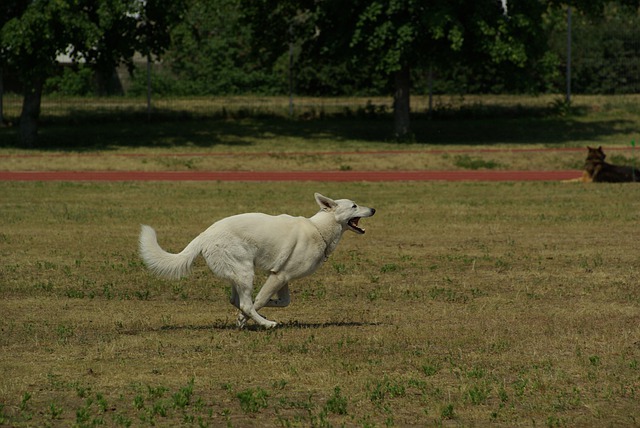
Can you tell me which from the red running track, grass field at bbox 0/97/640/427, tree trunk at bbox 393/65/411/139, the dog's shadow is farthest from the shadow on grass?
the dog's shadow

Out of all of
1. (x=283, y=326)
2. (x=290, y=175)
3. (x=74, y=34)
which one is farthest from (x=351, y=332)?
(x=74, y=34)

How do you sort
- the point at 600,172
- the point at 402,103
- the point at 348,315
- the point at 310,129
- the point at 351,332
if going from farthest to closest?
the point at 310,129, the point at 402,103, the point at 600,172, the point at 348,315, the point at 351,332

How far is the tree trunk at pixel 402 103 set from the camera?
139 feet

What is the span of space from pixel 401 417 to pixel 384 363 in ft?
5.46

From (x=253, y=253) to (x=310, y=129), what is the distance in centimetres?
3401

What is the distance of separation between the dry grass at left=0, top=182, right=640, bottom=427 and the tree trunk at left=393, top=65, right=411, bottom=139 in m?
20.9

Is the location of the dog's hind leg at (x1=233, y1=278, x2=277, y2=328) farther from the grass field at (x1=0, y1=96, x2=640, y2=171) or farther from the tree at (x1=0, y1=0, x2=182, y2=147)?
the tree at (x1=0, y1=0, x2=182, y2=147)

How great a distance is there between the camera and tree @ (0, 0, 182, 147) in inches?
1452

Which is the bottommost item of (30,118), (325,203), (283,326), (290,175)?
(290,175)

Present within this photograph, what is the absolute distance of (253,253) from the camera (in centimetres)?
1120

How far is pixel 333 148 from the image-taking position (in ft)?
127

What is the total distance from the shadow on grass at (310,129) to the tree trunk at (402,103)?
0.68m

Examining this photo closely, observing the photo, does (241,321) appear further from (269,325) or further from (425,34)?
(425,34)

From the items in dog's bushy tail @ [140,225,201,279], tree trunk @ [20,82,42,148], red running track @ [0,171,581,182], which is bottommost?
red running track @ [0,171,581,182]
